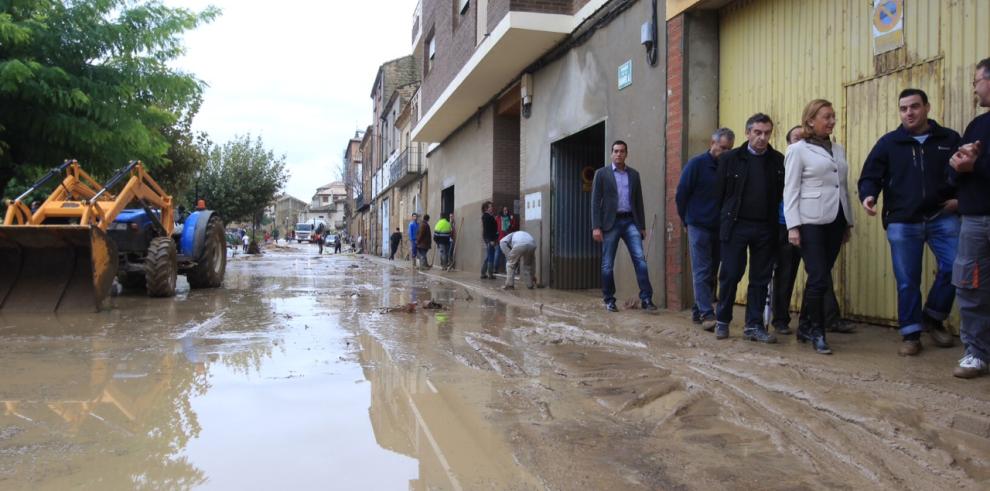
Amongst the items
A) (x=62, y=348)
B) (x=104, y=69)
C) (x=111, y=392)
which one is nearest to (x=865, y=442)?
(x=111, y=392)

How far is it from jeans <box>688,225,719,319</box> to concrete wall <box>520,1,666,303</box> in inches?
61.6

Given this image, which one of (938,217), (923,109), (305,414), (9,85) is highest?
(9,85)

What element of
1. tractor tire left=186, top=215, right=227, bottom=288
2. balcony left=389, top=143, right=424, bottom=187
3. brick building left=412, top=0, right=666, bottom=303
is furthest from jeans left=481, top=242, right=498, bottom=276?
balcony left=389, top=143, right=424, bottom=187

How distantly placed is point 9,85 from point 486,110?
8656 mm

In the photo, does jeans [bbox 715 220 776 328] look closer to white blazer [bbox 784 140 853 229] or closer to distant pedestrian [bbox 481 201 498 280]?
white blazer [bbox 784 140 853 229]

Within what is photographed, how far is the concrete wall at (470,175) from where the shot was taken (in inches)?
577

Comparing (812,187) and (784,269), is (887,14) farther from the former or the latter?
(784,269)

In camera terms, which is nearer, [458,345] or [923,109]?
[923,109]

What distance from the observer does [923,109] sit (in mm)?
3953

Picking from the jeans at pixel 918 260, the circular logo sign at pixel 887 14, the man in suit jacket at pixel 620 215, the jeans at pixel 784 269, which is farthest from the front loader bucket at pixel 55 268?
the circular logo sign at pixel 887 14

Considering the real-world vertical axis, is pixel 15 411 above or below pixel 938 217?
below

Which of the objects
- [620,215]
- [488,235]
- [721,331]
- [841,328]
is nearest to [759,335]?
[721,331]

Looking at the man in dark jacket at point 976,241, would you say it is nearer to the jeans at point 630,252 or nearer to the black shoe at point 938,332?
the black shoe at point 938,332

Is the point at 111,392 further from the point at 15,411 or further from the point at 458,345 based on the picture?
the point at 458,345
